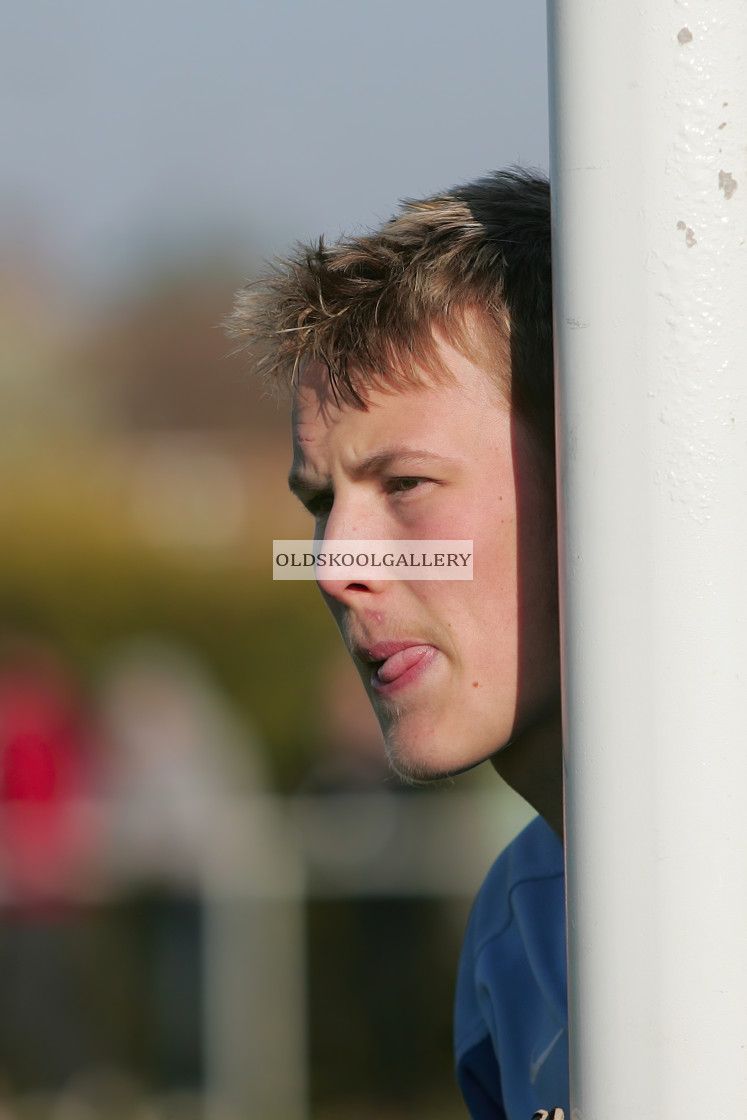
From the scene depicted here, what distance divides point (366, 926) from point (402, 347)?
2644 mm

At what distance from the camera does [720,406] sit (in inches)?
16.8

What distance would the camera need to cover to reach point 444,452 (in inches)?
27.7

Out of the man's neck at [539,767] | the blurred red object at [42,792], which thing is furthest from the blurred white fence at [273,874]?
the man's neck at [539,767]

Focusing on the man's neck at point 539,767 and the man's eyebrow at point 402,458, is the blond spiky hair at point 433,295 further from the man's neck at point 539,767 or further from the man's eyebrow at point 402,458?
the man's neck at point 539,767

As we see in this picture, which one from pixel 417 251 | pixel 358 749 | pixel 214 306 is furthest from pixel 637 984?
pixel 358 749

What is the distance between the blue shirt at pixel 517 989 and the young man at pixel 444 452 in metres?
0.01

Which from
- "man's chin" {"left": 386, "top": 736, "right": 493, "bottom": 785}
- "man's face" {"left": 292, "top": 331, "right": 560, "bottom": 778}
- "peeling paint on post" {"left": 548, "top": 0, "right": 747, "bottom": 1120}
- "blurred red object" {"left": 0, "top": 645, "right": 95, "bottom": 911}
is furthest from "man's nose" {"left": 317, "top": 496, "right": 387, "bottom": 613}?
"blurred red object" {"left": 0, "top": 645, "right": 95, "bottom": 911}

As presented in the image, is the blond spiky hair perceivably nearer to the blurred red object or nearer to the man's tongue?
the man's tongue

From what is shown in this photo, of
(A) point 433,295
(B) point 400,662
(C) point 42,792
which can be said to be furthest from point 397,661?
(C) point 42,792

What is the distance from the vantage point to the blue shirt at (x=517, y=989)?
89cm

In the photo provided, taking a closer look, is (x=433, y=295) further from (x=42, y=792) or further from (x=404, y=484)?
(x=42, y=792)

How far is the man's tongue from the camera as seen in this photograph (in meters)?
0.72

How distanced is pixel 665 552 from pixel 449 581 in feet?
0.94

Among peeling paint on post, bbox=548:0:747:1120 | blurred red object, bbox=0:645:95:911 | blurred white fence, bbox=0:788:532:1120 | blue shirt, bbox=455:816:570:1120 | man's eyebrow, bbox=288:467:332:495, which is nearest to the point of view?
peeling paint on post, bbox=548:0:747:1120
